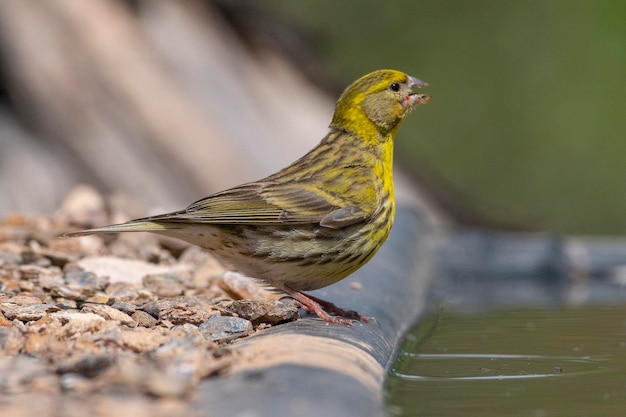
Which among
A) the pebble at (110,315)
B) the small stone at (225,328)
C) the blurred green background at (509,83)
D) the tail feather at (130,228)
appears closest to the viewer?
the pebble at (110,315)

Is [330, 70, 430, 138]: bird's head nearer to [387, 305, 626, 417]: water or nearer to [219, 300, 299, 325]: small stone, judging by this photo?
[387, 305, 626, 417]: water

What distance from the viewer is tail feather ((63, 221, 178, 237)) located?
3.84 meters

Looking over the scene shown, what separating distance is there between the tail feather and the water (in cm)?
95

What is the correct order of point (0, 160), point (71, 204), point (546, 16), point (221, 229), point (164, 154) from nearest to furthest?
point (221, 229) → point (71, 204) → point (164, 154) → point (0, 160) → point (546, 16)

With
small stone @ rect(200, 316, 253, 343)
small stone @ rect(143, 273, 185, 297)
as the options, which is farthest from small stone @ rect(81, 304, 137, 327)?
small stone @ rect(143, 273, 185, 297)

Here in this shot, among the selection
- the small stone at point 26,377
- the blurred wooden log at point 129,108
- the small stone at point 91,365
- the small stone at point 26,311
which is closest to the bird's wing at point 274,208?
the small stone at point 26,311

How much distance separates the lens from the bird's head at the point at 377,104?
448cm

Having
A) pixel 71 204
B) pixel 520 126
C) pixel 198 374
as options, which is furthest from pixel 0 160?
pixel 520 126

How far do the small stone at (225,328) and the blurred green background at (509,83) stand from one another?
485 inches

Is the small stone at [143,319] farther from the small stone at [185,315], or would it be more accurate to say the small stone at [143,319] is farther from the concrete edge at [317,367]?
the concrete edge at [317,367]

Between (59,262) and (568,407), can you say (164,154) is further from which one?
(568,407)

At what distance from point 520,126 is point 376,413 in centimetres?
1485

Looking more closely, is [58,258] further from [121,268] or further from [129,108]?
[129,108]

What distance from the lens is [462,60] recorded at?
17.7m
